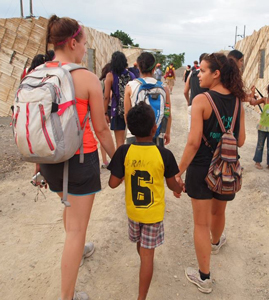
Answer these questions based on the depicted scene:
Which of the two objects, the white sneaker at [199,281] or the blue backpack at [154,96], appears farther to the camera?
the blue backpack at [154,96]

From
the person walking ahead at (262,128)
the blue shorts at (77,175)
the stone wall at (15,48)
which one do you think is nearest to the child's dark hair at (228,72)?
the blue shorts at (77,175)

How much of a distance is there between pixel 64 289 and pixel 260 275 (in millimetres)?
1850

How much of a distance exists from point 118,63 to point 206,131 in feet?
7.16

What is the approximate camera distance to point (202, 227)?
7.75 feet

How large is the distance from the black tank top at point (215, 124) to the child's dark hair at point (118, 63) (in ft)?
6.86

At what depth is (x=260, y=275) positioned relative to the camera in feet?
9.09

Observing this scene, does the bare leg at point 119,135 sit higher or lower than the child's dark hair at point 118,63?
lower

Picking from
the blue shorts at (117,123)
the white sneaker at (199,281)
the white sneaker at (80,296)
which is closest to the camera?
the white sneaker at (80,296)

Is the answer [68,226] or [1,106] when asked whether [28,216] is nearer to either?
[68,226]

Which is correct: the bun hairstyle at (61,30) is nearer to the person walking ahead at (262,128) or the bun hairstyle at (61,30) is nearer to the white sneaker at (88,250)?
the white sneaker at (88,250)

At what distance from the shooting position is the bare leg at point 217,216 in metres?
2.62

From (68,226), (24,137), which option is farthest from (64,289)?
(24,137)

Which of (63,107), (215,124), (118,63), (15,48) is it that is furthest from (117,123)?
(15,48)

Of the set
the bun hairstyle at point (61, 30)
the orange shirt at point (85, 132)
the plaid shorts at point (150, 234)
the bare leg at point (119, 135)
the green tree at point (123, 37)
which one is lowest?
the plaid shorts at point (150, 234)
